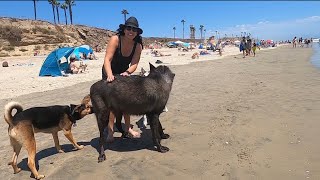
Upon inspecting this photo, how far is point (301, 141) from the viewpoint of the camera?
5777 mm

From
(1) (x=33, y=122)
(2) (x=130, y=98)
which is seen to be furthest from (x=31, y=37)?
(2) (x=130, y=98)

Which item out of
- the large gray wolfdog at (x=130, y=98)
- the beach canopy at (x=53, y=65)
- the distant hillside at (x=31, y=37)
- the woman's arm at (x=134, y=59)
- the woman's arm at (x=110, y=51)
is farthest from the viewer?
Answer: the distant hillside at (x=31, y=37)

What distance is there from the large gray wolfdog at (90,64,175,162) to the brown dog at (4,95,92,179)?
45cm

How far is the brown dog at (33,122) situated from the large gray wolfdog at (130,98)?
0.45 metres

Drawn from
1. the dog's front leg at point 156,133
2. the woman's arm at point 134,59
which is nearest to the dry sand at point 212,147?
the dog's front leg at point 156,133

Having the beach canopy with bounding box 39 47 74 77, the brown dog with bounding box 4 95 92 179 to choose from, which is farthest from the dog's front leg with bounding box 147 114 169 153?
the beach canopy with bounding box 39 47 74 77

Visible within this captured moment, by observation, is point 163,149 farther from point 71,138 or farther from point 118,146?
point 71,138

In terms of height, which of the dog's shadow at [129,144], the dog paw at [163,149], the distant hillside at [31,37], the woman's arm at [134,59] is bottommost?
the dog's shadow at [129,144]

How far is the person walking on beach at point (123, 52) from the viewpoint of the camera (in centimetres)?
580

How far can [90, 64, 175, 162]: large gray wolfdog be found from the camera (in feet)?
18.2

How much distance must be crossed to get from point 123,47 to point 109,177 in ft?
8.25

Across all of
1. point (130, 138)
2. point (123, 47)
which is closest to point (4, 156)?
point (130, 138)

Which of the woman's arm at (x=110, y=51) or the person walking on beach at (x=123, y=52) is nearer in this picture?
the person walking on beach at (x=123, y=52)

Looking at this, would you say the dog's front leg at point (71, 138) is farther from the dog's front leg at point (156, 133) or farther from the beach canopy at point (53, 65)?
the beach canopy at point (53, 65)
